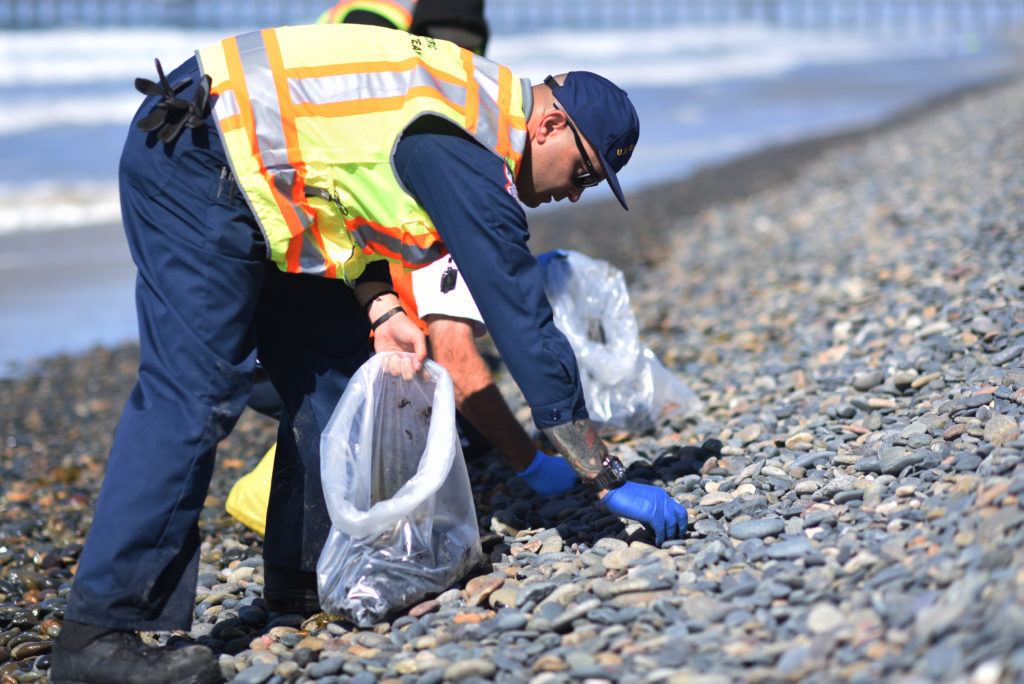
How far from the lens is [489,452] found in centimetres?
389

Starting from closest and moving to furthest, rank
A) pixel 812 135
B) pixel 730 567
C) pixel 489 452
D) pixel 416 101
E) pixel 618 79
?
1. pixel 416 101
2. pixel 730 567
3. pixel 489 452
4. pixel 812 135
5. pixel 618 79

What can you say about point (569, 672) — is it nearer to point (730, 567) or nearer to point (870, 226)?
point (730, 567)

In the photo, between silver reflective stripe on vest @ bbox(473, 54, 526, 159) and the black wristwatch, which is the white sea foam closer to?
silver reflective stripe on vest @ bbox(473, 54, 526, 159)

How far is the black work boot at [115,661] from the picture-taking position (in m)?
2.24

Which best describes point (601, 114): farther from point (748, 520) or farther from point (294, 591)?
Answer: point (294, 591)

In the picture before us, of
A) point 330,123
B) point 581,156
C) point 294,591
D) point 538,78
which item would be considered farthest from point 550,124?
point 538,78

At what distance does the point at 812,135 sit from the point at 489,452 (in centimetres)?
1055

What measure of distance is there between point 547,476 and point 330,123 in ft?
4.38

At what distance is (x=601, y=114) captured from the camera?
7.97 feet

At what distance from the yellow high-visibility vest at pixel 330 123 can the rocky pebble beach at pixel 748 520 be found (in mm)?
913

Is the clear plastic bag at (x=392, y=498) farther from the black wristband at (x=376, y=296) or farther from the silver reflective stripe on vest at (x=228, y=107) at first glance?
the silver reflective stripe on vest at (x=228, y=107)

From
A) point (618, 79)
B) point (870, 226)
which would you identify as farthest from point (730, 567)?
point (618, 79)

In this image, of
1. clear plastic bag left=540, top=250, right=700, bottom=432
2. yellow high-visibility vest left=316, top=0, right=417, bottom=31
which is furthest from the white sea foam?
clear plastic bag left=540, top=250, right=700, bottom=432

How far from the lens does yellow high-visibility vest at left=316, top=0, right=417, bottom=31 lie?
180 inches
